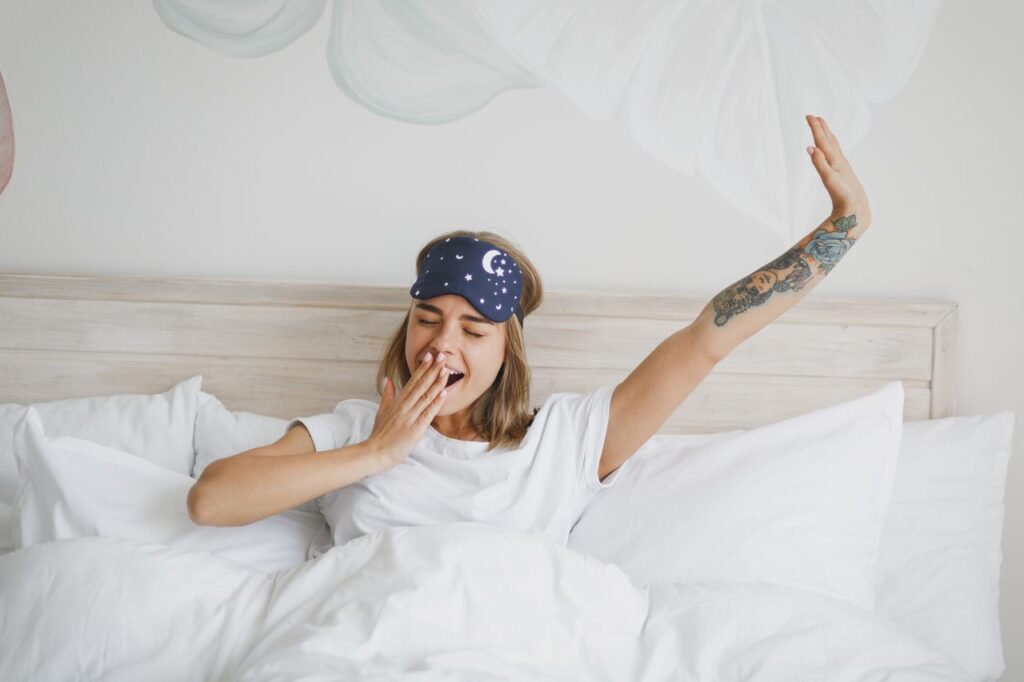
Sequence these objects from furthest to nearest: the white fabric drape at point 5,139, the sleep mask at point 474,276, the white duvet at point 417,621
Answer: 1. the white fabric drape at point 5,139
2. the sleep mask at point 474,276
3. the white duvet at point 417,621

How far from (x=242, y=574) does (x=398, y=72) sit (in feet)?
3.59

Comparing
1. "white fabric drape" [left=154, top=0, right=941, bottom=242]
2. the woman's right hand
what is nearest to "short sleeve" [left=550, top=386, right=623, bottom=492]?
the woman's right hand

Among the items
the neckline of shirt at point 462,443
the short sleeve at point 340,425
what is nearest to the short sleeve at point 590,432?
the neckline of shirt at point 462,443

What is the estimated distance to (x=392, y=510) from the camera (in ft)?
4.91

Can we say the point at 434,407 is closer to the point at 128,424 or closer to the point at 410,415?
the point at 410,415

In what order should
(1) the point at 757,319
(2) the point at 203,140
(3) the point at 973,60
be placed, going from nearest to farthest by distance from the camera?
(1) the point at 757,319, (3) the point at 973,60, (2) the point at 203,140

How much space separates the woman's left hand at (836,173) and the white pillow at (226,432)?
1125mm

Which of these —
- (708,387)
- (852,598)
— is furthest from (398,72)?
(852,598)

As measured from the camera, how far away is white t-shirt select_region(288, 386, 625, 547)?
4.91ft

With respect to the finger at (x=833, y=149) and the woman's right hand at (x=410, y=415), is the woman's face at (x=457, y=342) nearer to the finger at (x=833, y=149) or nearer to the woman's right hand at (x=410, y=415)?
the woman's right hand at (x=410, y=415)

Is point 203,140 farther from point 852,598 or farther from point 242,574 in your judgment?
point 852,598

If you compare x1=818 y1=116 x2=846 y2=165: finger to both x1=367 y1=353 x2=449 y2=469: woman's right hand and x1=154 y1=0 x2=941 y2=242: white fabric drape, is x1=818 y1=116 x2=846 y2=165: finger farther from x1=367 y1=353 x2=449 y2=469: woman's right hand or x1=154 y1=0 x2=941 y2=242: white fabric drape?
x1=367 y1=353 x2=449 y2=469: woman's right hand

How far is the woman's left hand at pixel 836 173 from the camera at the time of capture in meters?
1.41

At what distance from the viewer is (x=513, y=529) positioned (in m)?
1.34
